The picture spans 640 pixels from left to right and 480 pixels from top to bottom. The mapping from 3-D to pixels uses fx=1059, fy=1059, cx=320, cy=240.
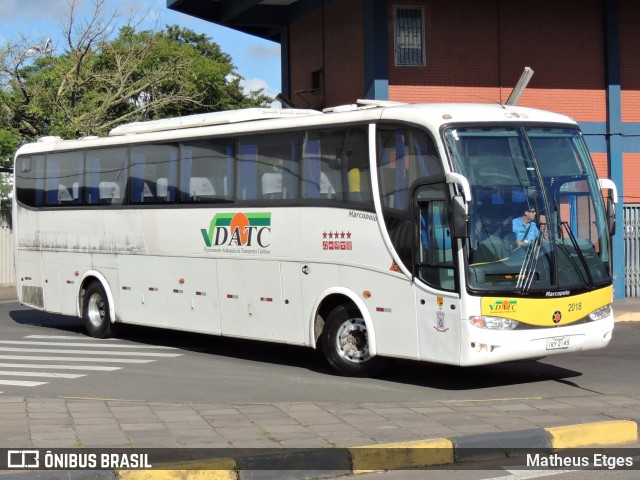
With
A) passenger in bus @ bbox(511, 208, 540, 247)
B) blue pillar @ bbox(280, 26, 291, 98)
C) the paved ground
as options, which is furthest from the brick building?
the paved ground

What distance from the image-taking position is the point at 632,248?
938 inches

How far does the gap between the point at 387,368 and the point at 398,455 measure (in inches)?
194

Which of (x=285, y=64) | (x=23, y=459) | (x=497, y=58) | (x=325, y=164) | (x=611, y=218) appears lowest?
(x=23, y=459)

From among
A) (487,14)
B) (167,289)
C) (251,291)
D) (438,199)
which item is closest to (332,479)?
(438,199)

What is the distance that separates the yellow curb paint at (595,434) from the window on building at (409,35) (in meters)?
14.4

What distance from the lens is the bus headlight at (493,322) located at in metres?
11.6

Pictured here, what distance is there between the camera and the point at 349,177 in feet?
43.2

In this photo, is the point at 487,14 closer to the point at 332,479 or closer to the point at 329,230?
the point at 329,230

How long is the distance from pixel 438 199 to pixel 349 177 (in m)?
1.59

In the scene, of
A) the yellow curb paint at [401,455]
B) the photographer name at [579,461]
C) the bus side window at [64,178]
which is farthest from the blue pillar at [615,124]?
the yellow curb paint at [401,455]

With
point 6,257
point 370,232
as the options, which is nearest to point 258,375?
point 370,232

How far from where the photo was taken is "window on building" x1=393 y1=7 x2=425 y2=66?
2281 cm

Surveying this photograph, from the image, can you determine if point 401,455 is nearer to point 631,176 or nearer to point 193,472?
point 193,472

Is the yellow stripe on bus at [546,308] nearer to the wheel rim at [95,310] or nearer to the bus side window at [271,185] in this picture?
the bus side window at [271,185]
